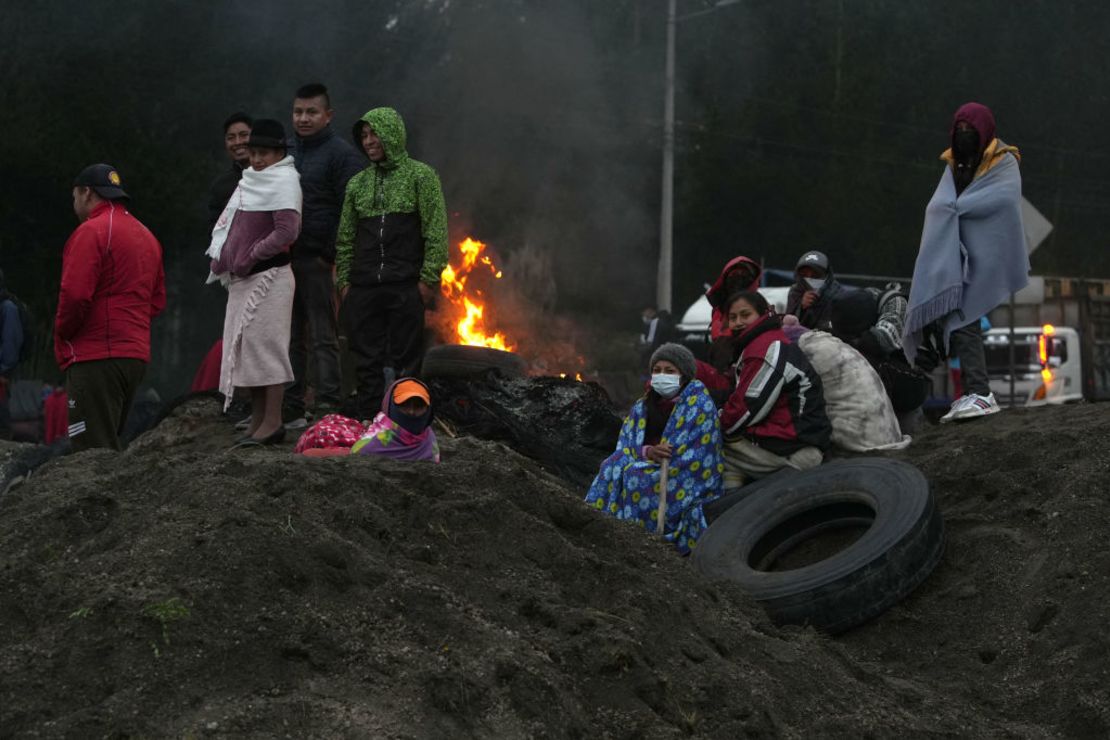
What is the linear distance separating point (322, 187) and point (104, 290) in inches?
76.6

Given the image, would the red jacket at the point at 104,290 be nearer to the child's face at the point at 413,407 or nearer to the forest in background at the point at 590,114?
the child's face at the point at 413,407

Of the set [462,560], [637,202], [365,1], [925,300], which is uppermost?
[365,1]

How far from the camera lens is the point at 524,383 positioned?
1084 cm

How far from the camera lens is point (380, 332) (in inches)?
381

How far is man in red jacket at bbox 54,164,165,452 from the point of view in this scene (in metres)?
8.24

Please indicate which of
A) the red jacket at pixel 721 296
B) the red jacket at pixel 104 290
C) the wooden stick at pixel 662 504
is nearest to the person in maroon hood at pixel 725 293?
the red jacket at pixel 721 296

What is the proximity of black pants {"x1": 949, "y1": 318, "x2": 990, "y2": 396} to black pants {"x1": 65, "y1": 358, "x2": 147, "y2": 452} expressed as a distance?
496cm

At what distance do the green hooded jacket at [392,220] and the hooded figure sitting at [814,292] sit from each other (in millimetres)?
2487

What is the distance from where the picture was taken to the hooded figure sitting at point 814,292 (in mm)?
10453

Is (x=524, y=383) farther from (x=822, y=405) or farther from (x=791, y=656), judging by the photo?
(x=791, y=656)

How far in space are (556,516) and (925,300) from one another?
4652 mm

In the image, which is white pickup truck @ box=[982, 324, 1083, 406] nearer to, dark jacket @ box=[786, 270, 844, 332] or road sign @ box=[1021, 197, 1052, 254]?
road sign @ box=[1021, 197, 1052, 254]

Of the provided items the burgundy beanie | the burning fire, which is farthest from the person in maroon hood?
the burning fire

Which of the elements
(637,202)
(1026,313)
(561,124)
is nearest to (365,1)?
(561,124)
